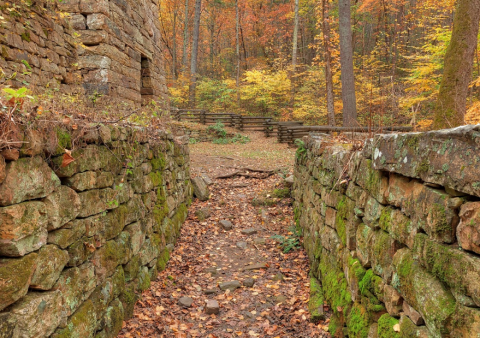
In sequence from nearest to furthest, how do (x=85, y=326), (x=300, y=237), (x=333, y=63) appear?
1. (x=85, y=326)
2. (x=300, y=237)
3. (x=333, y=63)

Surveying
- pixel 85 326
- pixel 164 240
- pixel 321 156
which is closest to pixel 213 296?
pixel 164 240

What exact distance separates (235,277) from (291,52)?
24.5 m

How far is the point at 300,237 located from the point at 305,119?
14.4m

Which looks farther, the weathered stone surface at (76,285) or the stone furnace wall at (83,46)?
the stone furnace wall at (83,46)

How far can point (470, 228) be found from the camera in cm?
147

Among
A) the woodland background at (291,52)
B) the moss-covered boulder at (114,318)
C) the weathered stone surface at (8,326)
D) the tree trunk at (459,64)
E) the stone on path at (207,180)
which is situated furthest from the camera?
the woodland background at (291,52)

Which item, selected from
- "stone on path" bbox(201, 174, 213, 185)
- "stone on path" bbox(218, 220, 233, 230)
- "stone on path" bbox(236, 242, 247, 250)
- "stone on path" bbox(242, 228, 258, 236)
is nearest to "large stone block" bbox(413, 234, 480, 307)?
"stone on path" bbox(236, 242, 247, 250)

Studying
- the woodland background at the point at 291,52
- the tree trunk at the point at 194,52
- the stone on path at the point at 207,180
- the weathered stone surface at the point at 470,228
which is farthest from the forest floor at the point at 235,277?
the tree trunk at the point at 194,52

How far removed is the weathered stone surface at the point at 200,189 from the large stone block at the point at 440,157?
6.40 m

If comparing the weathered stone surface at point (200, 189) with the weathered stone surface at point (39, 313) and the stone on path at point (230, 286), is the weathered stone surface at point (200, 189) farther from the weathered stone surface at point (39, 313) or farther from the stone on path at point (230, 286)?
the weathered stone surface at point (39, 313)

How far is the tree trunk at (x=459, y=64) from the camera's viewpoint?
5.35 m

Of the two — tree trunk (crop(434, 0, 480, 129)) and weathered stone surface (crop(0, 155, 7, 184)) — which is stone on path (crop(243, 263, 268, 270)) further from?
weathered stone surface (crop(0, 155, 7, 184))

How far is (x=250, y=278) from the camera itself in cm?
481

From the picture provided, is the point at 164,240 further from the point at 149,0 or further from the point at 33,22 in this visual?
the point at 149,0
